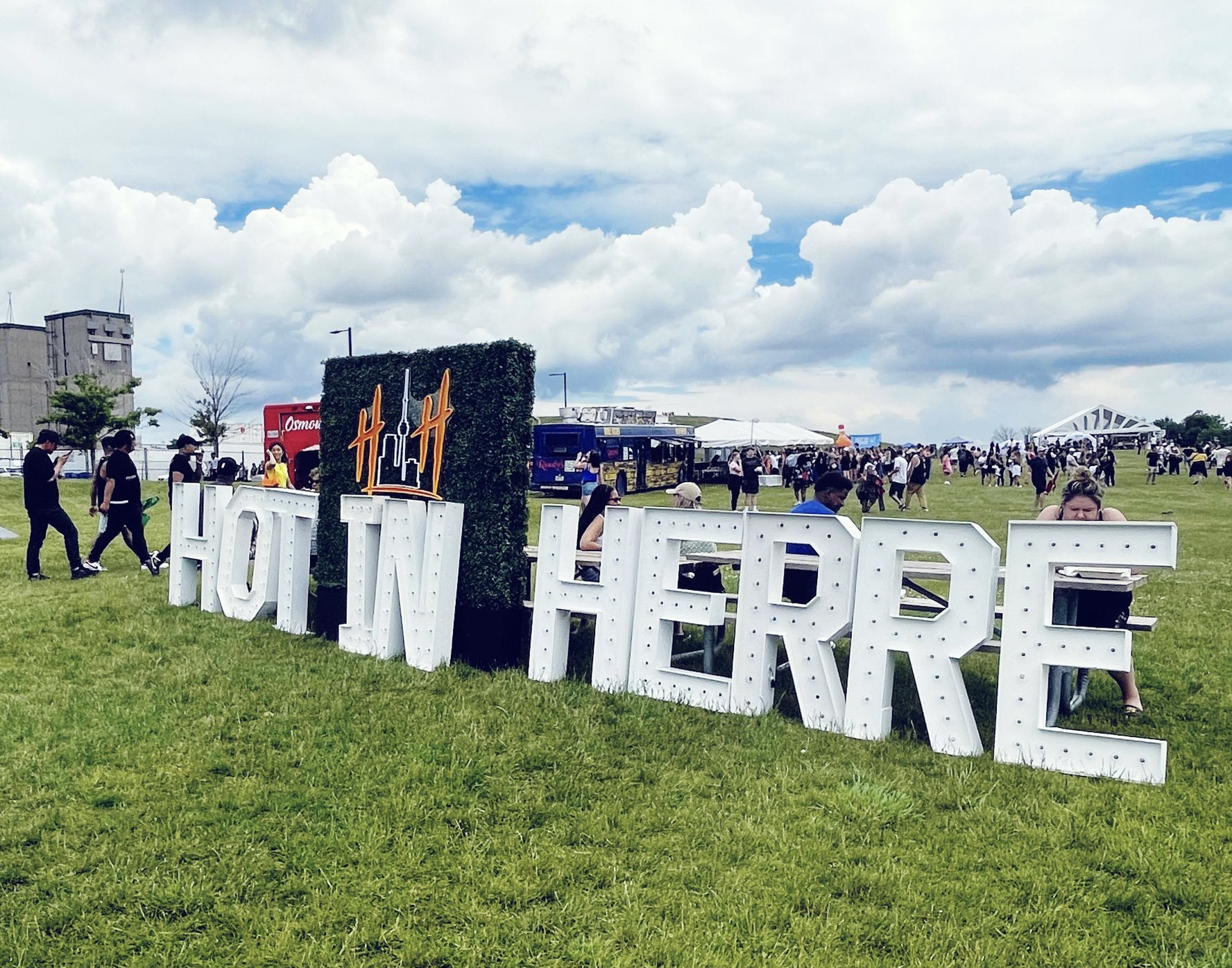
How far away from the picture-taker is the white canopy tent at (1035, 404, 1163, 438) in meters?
59.1

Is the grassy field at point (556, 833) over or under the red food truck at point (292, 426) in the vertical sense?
under

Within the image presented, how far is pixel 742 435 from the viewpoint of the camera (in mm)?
37656

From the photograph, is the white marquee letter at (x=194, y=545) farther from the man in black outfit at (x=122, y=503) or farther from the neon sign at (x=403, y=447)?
the man in black outfit at (x=122, y=503)

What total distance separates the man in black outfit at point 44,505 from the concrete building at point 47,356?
75721 mm

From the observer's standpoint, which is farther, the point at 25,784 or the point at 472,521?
the point at 472,521

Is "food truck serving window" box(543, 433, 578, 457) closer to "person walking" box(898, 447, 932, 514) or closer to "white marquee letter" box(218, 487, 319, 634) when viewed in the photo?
"person walking" box(898, 447, 932, 514)

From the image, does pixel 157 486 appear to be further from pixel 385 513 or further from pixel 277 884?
pixel 277 884

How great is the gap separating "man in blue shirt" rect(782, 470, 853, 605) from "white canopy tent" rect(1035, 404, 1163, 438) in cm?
5942

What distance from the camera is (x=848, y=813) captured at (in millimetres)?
3975

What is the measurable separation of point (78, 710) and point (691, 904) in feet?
13.1

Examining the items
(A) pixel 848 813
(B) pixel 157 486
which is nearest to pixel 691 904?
(A) pixel 848 813

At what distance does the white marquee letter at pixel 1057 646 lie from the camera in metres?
4.29

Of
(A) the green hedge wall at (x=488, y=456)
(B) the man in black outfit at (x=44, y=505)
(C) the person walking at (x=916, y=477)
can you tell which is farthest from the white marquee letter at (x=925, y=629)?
(C) the person walking at (x=916, y=477)

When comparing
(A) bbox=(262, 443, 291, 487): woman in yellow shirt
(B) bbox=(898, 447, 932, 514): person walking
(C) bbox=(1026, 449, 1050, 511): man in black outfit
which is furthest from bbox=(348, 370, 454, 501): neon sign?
(C) bbox=(1026, 449, 1050, 511): man in black outfit
